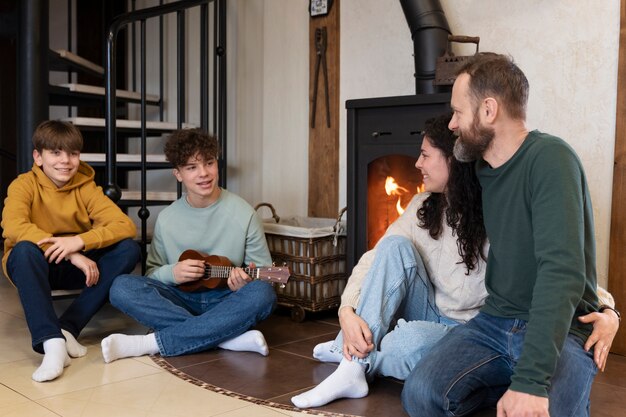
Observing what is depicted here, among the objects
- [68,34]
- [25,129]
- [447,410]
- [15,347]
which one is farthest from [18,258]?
[68,34]

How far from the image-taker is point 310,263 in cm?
320

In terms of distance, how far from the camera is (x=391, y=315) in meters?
2.18

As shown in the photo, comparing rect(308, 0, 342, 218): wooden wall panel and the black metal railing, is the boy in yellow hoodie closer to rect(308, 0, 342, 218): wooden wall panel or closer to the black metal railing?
the black metal railing

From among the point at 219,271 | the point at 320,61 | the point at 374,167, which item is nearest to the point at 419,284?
the point at 219,271

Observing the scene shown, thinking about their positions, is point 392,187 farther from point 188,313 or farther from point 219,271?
point 188,313

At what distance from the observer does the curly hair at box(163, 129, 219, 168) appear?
9.23 ft

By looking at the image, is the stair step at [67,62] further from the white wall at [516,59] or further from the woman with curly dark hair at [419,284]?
the woman with curly dark hair at [419,284]

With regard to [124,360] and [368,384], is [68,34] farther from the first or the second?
[368,384]

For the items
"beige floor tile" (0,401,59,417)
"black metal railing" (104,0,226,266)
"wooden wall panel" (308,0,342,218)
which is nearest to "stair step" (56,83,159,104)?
"black metal railing" (104,0,226,266)

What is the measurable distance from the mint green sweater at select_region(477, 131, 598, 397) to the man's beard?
53mm

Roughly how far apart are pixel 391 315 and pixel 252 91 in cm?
231

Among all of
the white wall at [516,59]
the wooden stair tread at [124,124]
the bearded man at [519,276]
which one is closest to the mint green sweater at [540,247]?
the bearded man at [519,276]

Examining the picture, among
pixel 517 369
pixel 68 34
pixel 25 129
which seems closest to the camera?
pixel 517 369

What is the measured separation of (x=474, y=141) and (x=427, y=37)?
1.37 m
